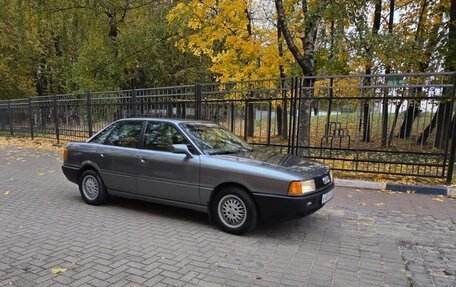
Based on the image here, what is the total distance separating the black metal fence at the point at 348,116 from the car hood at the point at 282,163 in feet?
11.5

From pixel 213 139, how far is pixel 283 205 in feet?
5.63

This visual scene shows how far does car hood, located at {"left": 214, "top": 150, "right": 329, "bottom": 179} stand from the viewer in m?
4.79

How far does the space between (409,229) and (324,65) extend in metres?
8.80

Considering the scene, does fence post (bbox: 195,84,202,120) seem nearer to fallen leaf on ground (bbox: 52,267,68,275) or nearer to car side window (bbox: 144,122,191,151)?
car side window (bbox: 144,122,191,151)

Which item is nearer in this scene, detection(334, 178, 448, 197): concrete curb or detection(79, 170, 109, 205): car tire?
detection(79, 170, 109, 205): car tire

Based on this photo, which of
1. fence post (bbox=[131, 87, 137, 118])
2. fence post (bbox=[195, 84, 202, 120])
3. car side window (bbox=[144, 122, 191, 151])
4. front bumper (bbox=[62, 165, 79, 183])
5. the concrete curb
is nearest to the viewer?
car side window (bbox=[144, 122, 191, 151])

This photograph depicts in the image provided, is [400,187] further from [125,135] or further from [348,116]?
[125,135]

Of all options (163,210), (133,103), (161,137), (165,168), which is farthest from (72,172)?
(133,103)

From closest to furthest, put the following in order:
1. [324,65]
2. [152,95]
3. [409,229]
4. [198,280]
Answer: [198,280] → [409,229] → [152,95] → [324,65]

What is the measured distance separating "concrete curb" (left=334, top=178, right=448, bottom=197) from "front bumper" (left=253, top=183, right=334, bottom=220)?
3666 mm

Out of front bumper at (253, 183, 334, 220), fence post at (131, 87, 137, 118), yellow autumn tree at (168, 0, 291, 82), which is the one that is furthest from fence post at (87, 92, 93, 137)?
front bumper at (253, 183, 334, 220)

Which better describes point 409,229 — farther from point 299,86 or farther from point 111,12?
point 111,12

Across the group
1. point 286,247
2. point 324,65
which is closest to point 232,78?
point 324,65

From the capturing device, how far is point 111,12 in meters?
17.5
